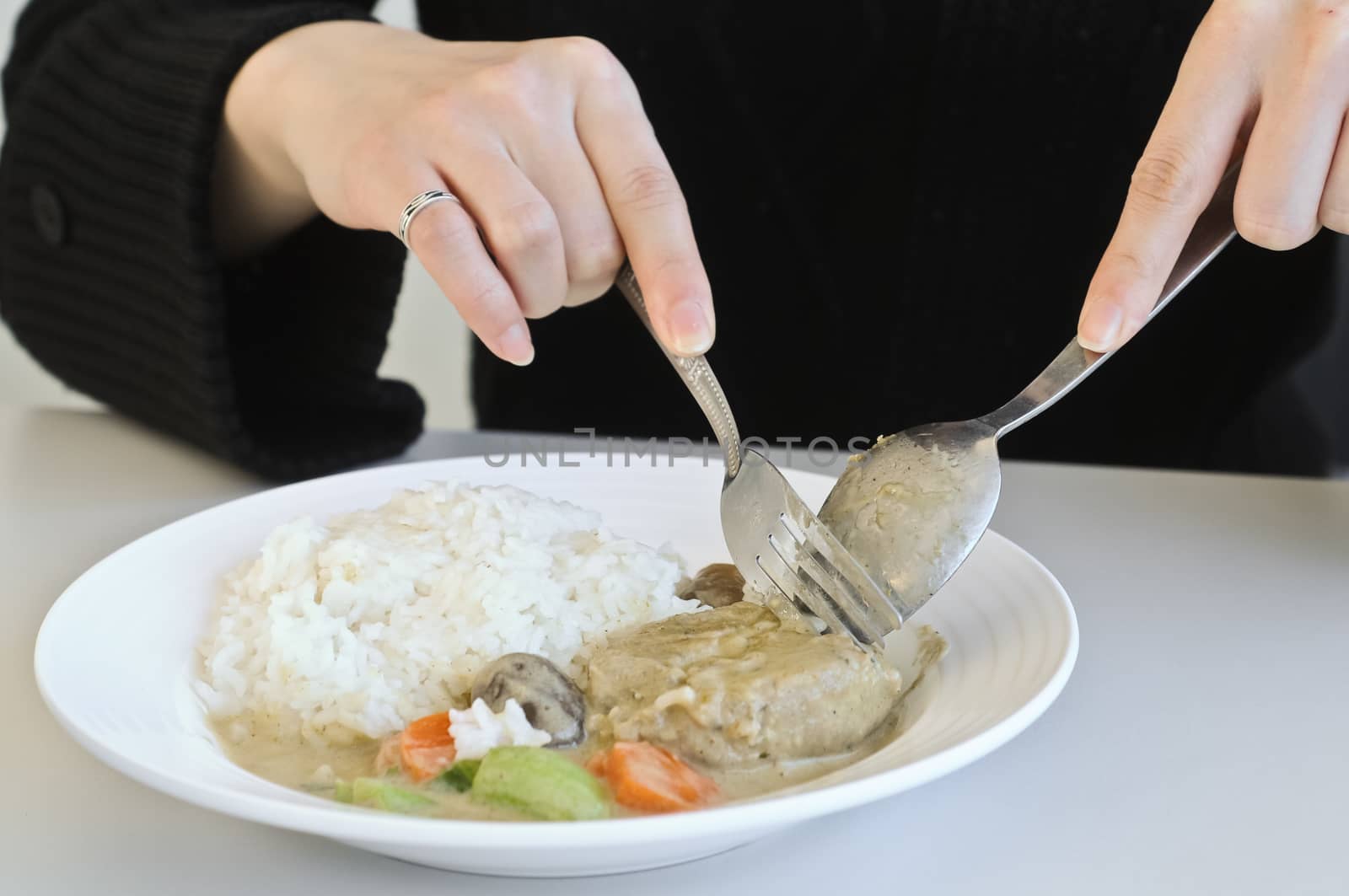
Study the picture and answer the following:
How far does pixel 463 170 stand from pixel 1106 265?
0.78 m

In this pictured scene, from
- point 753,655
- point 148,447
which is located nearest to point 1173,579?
point 753,655

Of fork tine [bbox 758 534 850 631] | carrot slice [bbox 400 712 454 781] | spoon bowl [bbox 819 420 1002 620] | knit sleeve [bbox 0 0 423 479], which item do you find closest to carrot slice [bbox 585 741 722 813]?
carrot slice [bbox 400 712 454 781]

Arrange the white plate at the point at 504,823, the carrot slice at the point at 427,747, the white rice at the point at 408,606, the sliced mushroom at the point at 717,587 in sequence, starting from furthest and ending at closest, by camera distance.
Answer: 1. the sliced mushroom at the point at 717,587
2. the white rice at the point at 408,606
3. the carrot slice at the point at 427,747
4. the white plate at the point at 504,823

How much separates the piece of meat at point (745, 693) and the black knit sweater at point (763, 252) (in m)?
1.02

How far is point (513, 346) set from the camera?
1.43m

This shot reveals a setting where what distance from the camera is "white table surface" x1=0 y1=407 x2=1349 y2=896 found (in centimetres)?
104

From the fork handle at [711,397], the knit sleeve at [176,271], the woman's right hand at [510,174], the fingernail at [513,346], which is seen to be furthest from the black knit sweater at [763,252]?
the fork handle at [711,397]

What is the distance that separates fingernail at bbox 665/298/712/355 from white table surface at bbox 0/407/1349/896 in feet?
1.77

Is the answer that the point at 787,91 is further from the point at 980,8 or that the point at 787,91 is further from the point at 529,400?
the point at 529,400

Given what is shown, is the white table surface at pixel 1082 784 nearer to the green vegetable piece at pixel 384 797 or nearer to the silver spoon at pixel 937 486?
the green vegetable piece at pixel 384 797

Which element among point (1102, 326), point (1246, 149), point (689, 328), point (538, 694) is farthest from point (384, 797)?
point (1246, 149)

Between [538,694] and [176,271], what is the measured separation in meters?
1.14

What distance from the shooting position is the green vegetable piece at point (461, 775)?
1.09 meters

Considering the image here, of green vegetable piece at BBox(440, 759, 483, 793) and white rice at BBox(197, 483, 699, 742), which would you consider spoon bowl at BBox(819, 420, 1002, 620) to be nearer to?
white rice at BBox(197, 483, 699, 742)
